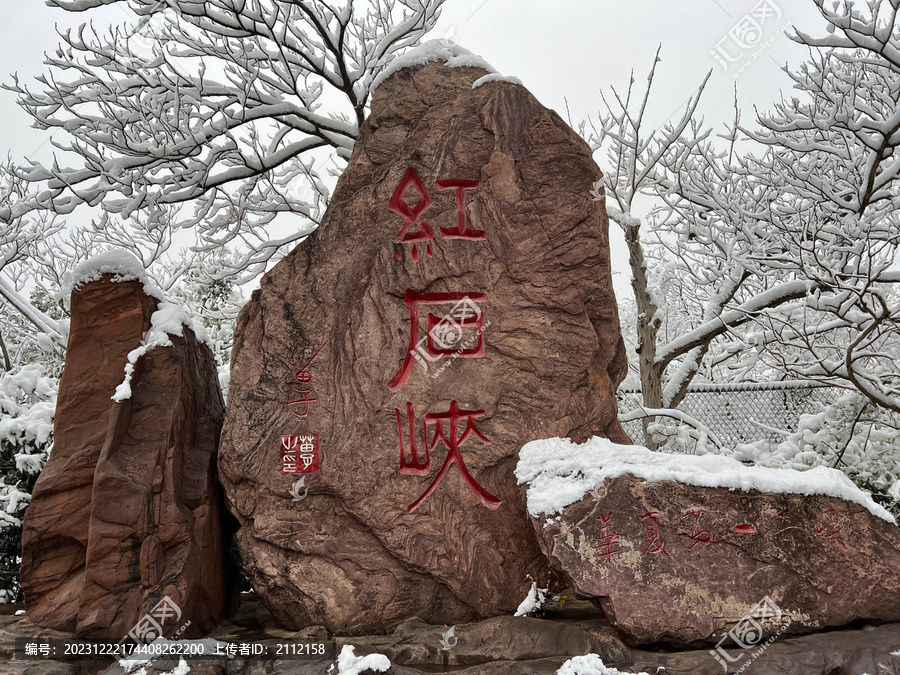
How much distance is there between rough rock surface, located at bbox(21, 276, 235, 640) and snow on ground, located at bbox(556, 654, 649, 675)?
2036 mm

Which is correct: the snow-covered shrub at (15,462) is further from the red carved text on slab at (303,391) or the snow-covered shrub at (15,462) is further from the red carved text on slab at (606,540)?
the red carved text on slab at (606,540)

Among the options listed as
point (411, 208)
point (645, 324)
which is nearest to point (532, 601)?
point (411, 208)

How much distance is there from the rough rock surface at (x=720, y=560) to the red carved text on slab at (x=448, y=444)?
0.48m

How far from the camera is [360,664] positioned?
9.43ft

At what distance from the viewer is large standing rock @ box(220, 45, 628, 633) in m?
3.50

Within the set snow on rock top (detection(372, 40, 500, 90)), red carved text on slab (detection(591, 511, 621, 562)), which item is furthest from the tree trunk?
red carved text on slab (detection(591, 511, 621, 562))

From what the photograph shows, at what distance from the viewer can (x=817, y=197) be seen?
5332 millimetres

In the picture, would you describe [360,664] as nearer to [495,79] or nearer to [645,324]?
[495,79]

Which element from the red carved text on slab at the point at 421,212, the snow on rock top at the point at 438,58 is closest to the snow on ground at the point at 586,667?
the red carved text on slab at the point at 421,212

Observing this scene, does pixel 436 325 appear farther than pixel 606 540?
Yes

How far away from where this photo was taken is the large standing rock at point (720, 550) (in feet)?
9.83

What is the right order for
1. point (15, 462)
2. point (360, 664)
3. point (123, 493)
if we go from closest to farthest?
1. point (360, 664)
2. point (123, 493)
3. point (15, 462)

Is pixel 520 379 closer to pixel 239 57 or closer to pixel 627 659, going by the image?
pixel 627 659

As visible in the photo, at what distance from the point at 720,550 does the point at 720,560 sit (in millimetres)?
49
